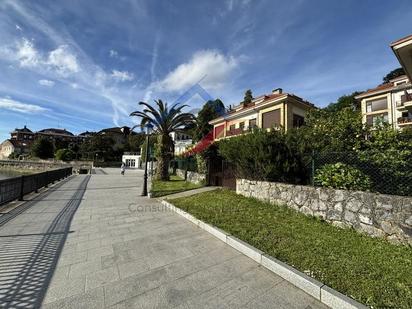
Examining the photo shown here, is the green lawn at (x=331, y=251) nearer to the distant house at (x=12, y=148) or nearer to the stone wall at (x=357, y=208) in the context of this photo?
the stone wall at (x=357, y=208)

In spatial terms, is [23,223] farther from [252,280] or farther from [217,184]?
[217,184]

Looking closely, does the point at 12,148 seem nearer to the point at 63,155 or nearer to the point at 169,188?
the point at 63,155

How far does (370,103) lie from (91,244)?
36.8 m

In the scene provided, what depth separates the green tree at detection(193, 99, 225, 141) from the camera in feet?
128

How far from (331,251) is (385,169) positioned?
3.11 meters

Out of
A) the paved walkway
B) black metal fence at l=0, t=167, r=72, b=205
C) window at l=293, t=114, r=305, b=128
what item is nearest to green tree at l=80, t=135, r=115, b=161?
black metal fence at l=0, t=167, r=72, b=205

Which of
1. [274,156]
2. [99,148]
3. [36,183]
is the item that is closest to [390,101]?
[274,156]

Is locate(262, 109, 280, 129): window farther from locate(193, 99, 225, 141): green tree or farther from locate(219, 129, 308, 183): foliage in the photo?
locate(193, 99, 225, 141): green tree

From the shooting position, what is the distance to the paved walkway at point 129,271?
2.79 metres

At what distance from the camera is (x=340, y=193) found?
5598 millimetres

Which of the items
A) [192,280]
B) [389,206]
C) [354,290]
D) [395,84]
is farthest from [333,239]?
[395,84]

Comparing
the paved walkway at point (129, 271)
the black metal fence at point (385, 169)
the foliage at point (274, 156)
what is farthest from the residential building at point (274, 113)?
the paved walkway at point (129, 271)

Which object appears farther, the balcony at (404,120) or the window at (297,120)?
the balcony at (404,120)

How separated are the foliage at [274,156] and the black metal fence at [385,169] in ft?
5.93
